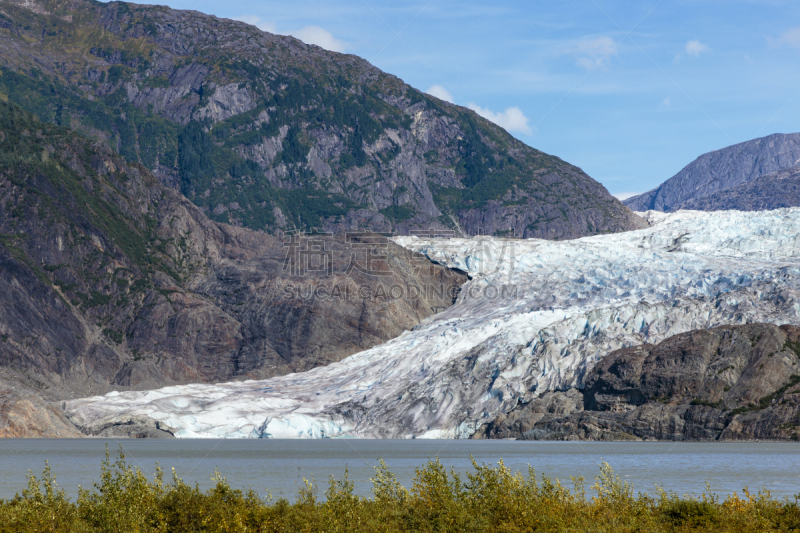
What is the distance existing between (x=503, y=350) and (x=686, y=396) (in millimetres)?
27258

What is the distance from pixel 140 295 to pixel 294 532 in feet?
488

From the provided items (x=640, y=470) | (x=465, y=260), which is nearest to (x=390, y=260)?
(x=465, y=260)

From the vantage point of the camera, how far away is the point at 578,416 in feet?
346

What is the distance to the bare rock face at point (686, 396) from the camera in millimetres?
94562

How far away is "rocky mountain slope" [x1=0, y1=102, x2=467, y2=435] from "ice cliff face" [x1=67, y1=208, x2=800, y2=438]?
13.8 metres

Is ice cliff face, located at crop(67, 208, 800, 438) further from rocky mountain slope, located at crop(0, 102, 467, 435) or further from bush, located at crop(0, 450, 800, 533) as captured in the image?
bush, located at crop(0, 450, 800, 533)

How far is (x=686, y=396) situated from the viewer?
101m

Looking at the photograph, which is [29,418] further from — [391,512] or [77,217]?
[391,512]

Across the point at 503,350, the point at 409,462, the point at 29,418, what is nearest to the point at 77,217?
the point at 29,418

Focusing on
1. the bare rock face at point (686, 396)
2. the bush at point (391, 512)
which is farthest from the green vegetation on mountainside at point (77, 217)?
the bush at point (391, 512)

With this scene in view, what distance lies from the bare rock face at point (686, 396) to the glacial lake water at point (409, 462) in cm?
509

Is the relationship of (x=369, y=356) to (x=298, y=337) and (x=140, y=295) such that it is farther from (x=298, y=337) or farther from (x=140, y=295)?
(x=140, y=295)

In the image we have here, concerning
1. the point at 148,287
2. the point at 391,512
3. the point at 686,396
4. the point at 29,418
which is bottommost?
the point at 29,418

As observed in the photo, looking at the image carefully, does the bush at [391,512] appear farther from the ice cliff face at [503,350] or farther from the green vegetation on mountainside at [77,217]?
the green vegetation on mountainside at [77,217]
